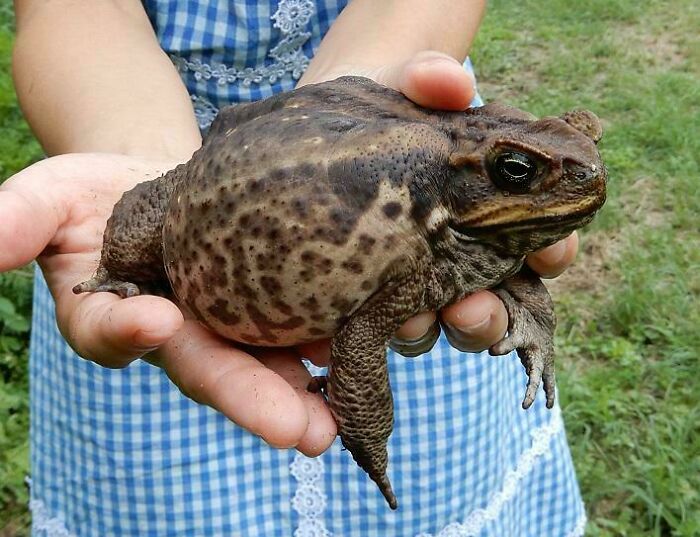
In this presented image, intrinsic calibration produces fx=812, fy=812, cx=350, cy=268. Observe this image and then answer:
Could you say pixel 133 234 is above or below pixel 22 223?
below

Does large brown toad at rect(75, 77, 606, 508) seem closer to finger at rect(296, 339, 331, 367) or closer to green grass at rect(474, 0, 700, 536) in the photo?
finger at rect(296, 339, 331, 367)

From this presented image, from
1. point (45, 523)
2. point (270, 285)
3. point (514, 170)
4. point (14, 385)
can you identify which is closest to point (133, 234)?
point (270, 285)

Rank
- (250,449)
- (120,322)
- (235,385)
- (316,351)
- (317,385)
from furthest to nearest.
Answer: (250,449) → (316,351) → (317,385) → (235,385) → (120,322)

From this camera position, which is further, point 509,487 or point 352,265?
point 509,487

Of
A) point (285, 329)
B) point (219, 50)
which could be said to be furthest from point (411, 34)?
point (285, 329)

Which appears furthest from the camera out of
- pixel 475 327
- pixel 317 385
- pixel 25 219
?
Answer: pixel 317 385

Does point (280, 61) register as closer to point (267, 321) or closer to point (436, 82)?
point (436, 82)

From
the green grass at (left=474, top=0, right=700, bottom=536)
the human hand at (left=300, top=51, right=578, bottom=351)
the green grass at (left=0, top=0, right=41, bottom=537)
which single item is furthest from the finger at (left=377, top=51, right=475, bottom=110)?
the green grass at (left=0, top=0, right=41, bottom=537)

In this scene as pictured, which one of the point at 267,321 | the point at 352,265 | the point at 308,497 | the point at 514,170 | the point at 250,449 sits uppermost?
the point at 514,170

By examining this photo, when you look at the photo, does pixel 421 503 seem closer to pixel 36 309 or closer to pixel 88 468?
pixel 88 468
